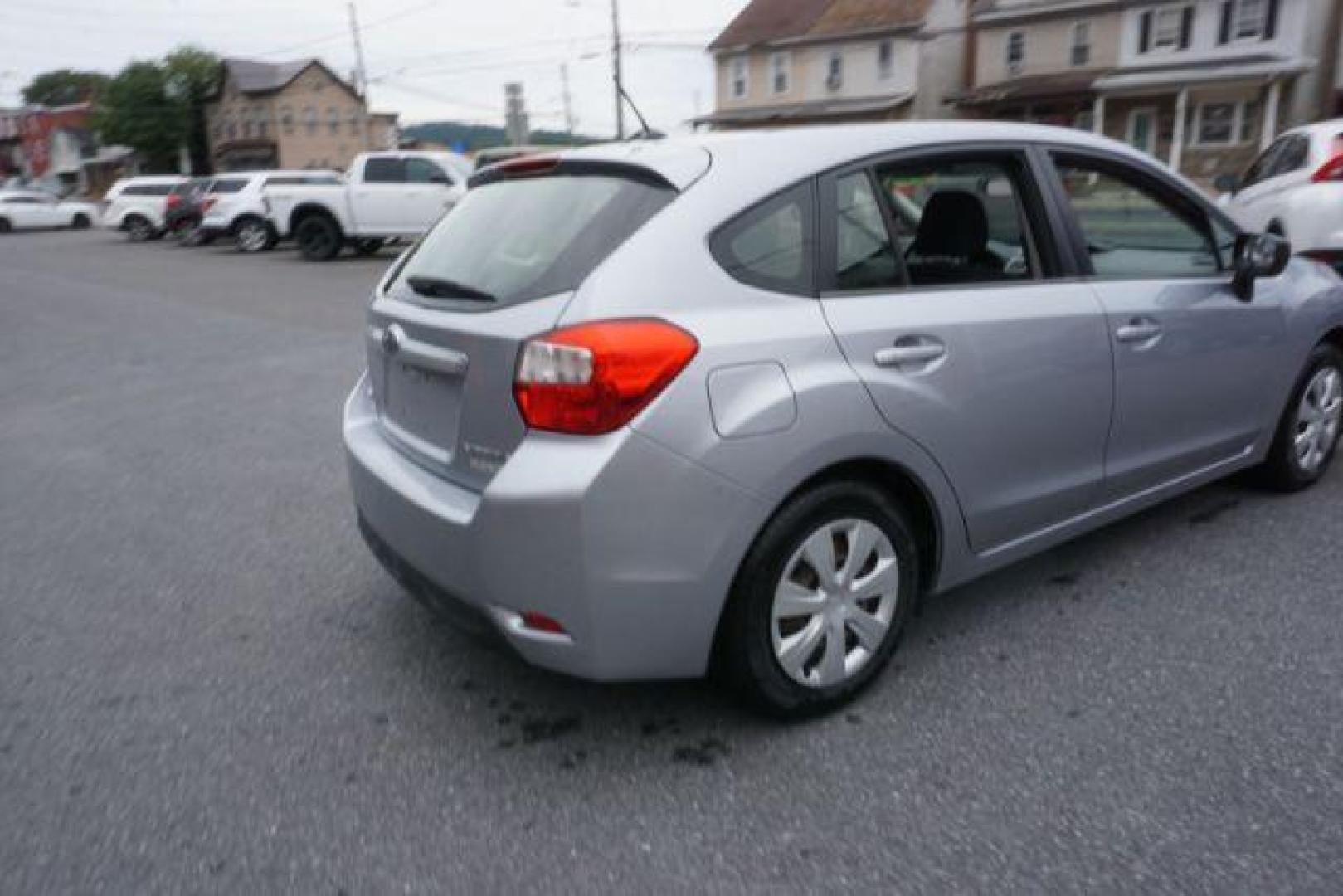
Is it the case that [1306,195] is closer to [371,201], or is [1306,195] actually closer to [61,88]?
[371,201]

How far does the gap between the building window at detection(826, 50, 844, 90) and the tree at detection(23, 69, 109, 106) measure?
96539mm

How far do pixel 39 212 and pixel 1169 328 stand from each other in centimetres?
4074

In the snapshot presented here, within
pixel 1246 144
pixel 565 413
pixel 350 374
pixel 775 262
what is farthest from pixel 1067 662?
pixel 1246 144

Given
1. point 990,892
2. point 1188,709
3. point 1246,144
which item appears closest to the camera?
point 990,892

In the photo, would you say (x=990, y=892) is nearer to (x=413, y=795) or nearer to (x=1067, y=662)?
(x=1067, y=662)

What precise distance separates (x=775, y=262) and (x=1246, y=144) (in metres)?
31.8

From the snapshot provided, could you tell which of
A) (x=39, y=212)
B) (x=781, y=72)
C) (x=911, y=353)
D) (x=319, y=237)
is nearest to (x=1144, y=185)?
(x=911, y=353)

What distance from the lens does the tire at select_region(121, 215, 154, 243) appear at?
2748 cm

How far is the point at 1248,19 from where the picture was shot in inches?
1097

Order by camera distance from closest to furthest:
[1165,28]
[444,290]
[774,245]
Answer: [774,245] < [444,290] < [1165,28]

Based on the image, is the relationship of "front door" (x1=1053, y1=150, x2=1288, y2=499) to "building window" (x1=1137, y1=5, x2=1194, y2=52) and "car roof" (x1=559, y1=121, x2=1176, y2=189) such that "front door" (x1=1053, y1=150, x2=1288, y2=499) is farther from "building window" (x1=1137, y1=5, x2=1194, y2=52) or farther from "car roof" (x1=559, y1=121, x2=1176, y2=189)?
"building window" (x1=1137, y1=5, x2=1194, y2=52)

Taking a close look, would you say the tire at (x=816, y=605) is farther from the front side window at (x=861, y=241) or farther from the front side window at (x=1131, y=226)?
the front side window at (x=1131, y=226)

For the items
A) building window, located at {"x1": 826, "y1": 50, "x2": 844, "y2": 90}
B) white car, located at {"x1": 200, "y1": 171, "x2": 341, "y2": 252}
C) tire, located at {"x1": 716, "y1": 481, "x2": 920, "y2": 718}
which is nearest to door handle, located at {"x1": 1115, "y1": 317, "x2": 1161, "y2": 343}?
tire, located at {"x1": 716, "y1": 481, "x2": 920, "y2": 718}

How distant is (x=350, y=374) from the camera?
777cm
